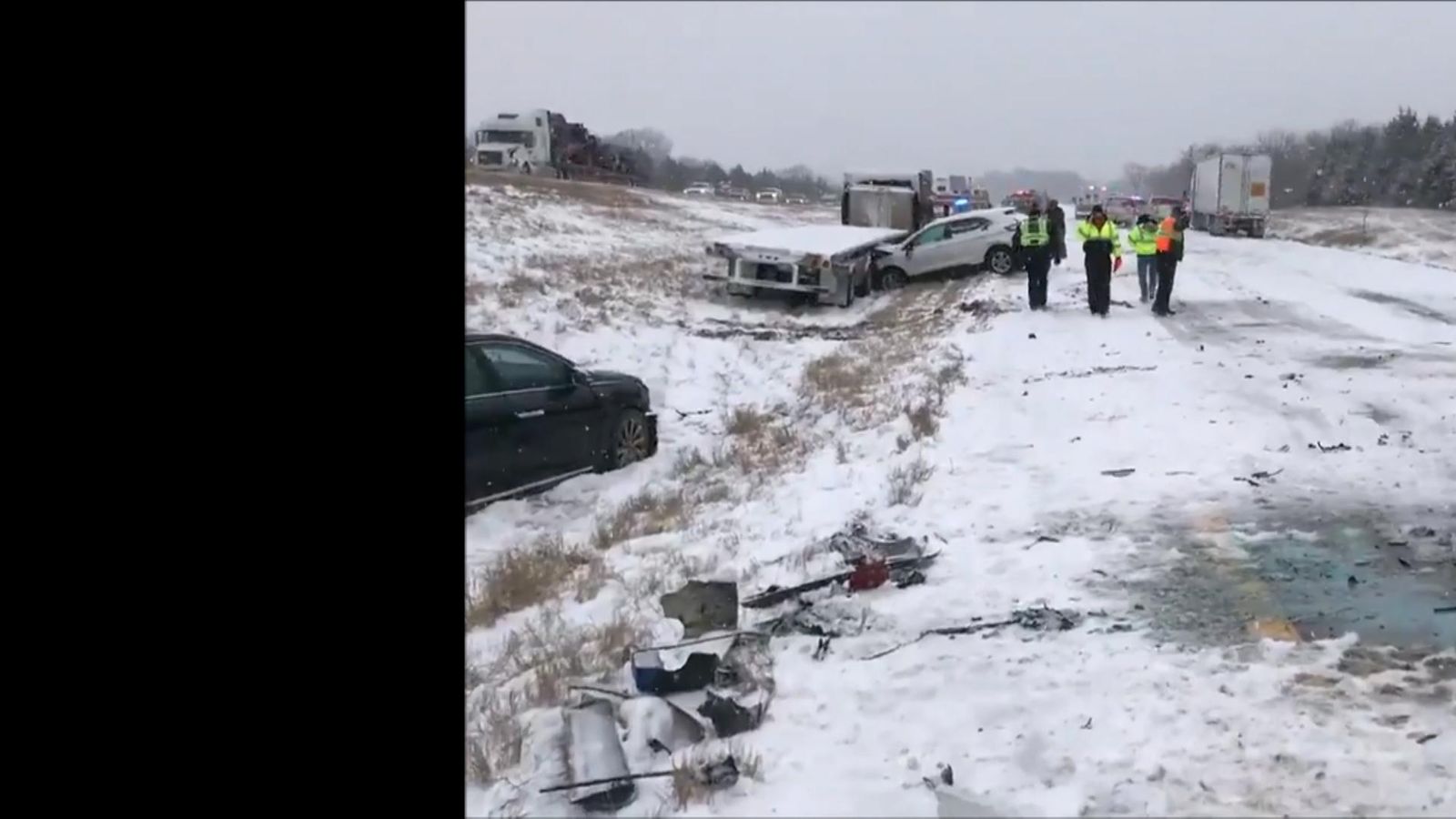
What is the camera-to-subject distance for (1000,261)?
11648 millimetres

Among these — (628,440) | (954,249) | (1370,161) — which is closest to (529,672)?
(628,440)

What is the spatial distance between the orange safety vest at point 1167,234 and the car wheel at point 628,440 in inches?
169

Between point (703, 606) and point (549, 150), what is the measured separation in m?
1.39

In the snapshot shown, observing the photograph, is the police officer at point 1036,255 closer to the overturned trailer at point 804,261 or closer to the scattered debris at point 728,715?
the overturned trailer at point 804,261

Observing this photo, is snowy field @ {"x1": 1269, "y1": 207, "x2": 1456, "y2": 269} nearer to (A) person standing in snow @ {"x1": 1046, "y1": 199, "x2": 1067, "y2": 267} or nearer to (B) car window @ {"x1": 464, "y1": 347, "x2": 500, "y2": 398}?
(B) car window @ {"x1": 464, "y1": 347, "x2": 500, "y2": 398}

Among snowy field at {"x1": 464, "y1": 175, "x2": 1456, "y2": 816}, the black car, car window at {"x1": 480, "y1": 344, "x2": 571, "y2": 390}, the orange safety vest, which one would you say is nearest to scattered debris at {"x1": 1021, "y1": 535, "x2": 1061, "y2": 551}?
snowy field at {"x1": 464, "y1": 175, "x2": 1456, "y2": 816}

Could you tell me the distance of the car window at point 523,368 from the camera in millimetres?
4105

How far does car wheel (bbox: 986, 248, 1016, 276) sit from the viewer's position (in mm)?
11492

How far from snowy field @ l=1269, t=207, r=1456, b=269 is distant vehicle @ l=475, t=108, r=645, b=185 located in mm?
2319

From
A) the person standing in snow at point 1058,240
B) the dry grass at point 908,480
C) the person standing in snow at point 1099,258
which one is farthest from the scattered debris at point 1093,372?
the person standing in snow at point 1058,240

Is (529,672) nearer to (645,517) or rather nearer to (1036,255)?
(645,517)
